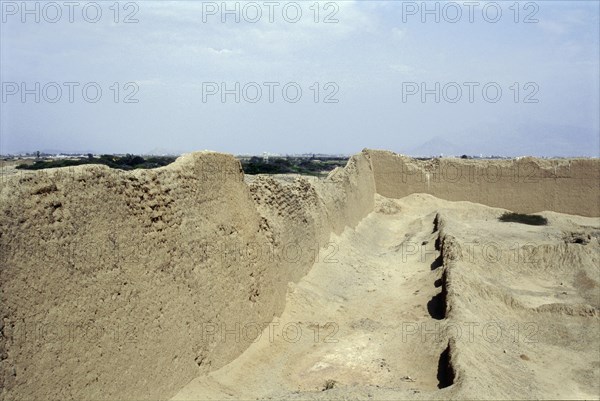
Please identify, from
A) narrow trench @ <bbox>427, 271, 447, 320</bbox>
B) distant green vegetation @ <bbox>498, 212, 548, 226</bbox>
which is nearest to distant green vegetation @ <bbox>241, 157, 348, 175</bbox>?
distant green vegetation @ <bbox>498, 212, 548, 226</bbox>

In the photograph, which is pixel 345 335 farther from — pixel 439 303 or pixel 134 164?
pixel 134 164

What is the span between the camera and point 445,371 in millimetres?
7945

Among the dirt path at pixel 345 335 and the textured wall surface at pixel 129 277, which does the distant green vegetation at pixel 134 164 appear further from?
the dirt path at pixel 345 335

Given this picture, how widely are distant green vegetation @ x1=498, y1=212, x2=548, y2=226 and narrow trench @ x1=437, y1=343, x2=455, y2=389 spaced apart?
54.3 ft

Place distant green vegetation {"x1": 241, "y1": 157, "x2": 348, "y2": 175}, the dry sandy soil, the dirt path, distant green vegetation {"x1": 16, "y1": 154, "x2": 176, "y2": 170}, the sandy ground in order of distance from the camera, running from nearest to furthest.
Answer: the dry sandy soil < the sandy ground < the dirt path < distant green vegetation {"x1": 16, "y1": 154, "x2": 176, "y2": 170} < distant green vegetation {"x1": 241, "y1": 157, "x2": 348, "y2": 175}

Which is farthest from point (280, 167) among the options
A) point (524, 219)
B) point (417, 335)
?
point (417, 335)

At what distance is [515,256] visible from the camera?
15.2 meters

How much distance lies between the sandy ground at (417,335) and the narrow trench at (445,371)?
28mm

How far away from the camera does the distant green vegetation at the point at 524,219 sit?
76.8 ft

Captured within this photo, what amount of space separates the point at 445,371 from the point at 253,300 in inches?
129

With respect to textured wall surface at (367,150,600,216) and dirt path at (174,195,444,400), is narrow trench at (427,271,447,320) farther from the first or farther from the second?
textured wall surface at (367,150,600,216)

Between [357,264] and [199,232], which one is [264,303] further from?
[357,264]

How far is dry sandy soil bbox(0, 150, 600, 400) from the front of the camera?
5.07 meters

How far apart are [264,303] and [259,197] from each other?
6.94 ft
